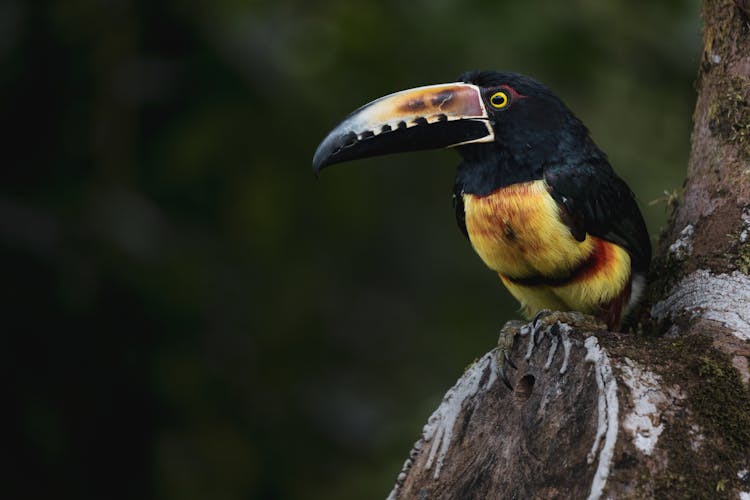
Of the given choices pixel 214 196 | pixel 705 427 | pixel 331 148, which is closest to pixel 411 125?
pixel 331 148

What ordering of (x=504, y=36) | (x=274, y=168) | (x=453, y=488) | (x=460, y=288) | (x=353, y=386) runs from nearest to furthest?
(x=453, y=488)
(x=504, y=36)
(x=274, y=168)
(x=353, y=386)
(x=460, y=288)


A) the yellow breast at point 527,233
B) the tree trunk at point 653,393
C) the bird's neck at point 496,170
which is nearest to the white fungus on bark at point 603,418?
the tree trunk at point 653,393

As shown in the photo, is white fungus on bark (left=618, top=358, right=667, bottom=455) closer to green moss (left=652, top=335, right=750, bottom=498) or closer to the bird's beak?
green moss (left=652, top=335, right=750, bottom=498)

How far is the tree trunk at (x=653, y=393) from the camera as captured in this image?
2488 mm

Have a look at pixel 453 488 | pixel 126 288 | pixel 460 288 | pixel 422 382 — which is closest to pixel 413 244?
pixel 460 288

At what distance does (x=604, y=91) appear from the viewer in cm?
586

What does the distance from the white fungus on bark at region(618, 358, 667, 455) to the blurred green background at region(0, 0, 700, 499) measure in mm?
2503

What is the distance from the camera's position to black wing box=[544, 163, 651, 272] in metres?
3.52

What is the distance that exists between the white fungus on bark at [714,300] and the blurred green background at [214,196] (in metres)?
2.00

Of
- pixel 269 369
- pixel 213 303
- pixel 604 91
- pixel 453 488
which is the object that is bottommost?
pixel 453 488

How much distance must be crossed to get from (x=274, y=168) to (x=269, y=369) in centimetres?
117

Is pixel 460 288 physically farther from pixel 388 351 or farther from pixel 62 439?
pixel 62 439

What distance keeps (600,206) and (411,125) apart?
70 centimetres

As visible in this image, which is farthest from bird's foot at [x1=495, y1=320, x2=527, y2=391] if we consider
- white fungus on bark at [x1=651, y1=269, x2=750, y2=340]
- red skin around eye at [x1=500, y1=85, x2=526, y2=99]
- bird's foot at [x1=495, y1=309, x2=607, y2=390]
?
red skin around eye at [x1=500, y1=85, x2=526, y2=99]
